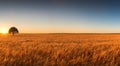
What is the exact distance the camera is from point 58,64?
7.35 metres

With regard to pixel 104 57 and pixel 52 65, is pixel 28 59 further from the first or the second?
pixel 104 57

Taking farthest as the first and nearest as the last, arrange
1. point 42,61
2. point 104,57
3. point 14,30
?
point 14,30 < point 104,57 < point 42,61

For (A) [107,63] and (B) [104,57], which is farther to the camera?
(B) [104,57]

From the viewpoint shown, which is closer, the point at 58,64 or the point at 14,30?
the point at 58,64

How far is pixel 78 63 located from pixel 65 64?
56cm

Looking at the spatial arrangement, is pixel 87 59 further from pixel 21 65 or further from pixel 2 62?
pixel 2 62

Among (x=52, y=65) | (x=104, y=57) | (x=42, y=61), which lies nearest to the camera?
(x=52, y=65)

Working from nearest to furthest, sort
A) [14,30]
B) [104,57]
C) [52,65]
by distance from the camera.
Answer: [52,65], [104,57], [14,30]

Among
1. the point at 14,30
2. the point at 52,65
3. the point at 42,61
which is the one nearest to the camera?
the point at 52,65

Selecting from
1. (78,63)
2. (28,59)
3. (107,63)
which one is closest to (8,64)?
(28,59)

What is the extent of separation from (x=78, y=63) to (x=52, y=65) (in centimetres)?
106

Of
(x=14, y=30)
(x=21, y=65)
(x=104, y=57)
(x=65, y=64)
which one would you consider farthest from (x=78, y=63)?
(x=14, y=30)

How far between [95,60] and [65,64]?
1479 millimetres

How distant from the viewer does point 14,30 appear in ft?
327
